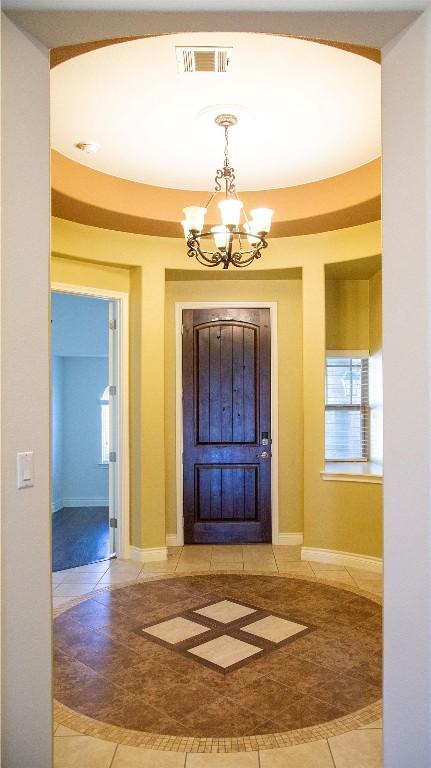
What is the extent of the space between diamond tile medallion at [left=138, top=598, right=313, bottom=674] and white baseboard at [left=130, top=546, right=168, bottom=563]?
1.17 meters

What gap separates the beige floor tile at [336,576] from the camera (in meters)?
4.46

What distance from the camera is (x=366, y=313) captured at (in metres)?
5.60

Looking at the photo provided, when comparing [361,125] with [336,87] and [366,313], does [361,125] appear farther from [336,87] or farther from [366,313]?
[366,313]

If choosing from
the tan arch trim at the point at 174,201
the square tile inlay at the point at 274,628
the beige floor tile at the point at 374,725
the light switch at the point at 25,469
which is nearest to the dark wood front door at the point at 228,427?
the tan arch trim at the point at 174,201

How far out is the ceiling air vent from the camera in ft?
8.66

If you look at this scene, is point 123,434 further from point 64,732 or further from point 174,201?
point 64,732

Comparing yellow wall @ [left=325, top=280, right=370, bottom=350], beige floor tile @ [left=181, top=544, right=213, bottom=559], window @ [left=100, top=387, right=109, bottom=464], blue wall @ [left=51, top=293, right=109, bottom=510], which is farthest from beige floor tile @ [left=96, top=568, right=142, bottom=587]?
window @ [left=100, top=387, right=109, bottom=464]

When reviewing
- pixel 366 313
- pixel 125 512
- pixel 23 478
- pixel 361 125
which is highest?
pixel 361 125

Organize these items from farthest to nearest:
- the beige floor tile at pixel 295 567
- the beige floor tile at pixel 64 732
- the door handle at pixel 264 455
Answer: the door handle at pixel 264 455, the beige floor tile at pixel 295 567, the beige floor tile at pixel 64 732

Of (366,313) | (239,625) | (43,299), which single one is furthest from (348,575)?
(43,299)

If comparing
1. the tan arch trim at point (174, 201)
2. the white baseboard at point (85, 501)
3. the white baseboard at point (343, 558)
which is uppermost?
the tan arch trim at point (174, 201)

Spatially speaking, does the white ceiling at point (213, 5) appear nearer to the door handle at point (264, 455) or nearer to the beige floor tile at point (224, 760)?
the beige floor tile at point (224, 760)

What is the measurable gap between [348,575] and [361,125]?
3237mm

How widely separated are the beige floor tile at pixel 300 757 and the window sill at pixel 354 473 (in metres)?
2.57
